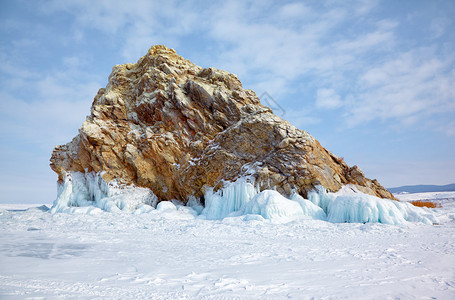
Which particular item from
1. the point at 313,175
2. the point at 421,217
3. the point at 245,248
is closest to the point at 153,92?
the point at 313,175

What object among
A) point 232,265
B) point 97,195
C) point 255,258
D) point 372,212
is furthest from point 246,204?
point 97,195

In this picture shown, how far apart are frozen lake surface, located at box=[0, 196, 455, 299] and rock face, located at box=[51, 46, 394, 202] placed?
8.30m

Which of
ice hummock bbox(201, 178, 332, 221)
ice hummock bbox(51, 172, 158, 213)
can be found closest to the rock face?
ice hummock bbox(51, 172, 158, 213)

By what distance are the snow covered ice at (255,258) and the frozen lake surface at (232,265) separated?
0.02 meters

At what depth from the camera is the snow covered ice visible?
4.50m

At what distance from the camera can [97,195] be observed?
2389cm

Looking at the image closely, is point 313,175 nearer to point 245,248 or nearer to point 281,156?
point 281,156

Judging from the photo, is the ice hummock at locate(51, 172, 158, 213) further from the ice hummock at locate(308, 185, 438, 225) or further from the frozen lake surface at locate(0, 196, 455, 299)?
the ice hummock at locate(308, 185, 438, 225)

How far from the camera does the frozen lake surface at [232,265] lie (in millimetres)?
4426

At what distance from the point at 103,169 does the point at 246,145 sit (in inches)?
492

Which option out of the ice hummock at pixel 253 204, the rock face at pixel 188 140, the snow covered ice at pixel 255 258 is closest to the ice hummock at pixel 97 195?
the rock face at pixel 188 140

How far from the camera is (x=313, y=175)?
1794 centimetres

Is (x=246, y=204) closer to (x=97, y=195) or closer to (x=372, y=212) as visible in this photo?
(x=372, y=212)

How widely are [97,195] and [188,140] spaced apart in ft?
30.6
